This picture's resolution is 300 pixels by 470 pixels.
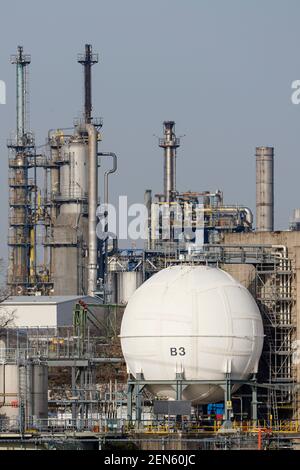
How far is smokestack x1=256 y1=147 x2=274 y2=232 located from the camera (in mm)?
79938

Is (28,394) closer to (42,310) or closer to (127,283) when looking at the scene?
(127,283)

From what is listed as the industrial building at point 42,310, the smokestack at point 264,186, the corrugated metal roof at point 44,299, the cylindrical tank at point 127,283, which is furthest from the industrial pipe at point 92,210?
the smokestack at point 264,186

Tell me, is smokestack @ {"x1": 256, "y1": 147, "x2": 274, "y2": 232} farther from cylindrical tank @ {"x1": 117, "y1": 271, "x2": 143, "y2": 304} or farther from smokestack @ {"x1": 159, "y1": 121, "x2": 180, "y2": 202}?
cylindrical tank @ {"x1": 117, "y1": 271, "x2": 143, "y2": 304}

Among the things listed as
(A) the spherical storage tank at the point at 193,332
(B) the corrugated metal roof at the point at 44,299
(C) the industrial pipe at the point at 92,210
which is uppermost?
(C) the industrial pipe at the point at 92,210

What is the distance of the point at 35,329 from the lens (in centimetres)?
7194

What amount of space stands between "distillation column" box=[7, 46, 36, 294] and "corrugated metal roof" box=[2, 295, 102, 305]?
12.4 ft

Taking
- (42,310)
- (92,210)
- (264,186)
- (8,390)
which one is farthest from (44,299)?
(8,390)

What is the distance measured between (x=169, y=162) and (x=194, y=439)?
37211mm

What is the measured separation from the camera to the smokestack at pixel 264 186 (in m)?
79.9

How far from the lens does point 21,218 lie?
8162 centimetres

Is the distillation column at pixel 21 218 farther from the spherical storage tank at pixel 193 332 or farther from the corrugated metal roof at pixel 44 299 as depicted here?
the spherical storage tank at pixel 193 332

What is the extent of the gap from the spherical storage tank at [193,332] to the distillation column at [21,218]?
98.5ft

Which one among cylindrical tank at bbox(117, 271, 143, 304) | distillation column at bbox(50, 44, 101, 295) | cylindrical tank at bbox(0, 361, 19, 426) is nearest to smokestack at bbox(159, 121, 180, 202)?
distillation column at bbox(50, 44, 101, 295)
